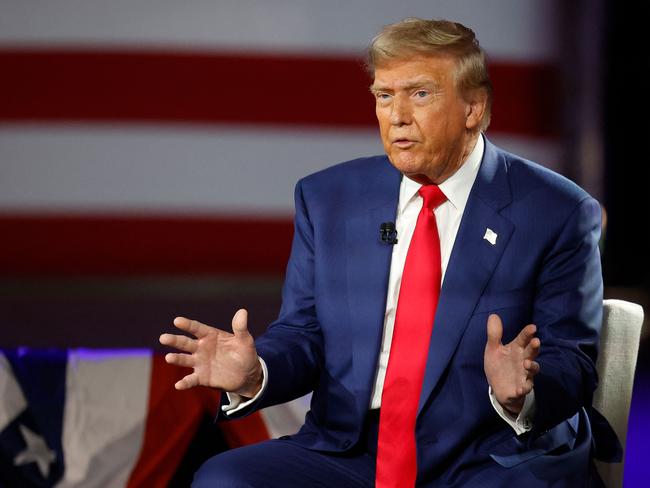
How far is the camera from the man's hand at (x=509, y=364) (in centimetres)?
127

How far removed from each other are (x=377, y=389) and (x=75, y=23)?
282 centimetres

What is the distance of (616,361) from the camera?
1568 millimetres

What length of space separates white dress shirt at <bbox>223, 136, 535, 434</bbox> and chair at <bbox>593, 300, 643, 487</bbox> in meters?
0.27

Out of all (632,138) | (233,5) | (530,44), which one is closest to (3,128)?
(233,5)

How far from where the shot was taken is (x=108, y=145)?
3979 millimetres

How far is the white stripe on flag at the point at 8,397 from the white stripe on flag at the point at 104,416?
94mm

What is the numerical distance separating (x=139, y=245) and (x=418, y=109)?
266cm

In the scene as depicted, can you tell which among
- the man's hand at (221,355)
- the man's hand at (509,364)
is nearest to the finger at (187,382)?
the man's hand at (221,355)

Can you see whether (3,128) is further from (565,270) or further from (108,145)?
(565,270)

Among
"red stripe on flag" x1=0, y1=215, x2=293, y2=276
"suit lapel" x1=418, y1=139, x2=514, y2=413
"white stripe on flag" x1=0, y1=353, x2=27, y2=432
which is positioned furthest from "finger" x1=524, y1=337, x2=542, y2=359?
"red stripe on flag" x1=0, y1=215, x2=293, y2=276

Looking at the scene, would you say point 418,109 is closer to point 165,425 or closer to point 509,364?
point 509,364

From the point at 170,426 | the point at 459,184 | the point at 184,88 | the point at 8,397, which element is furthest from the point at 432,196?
the point at 184,88

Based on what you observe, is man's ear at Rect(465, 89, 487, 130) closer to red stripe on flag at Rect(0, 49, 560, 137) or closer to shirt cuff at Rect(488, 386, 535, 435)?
shirt cuff at Rect(488, 386, 535, 435)

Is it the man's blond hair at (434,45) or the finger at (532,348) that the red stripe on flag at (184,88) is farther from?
the finger at (532,348)
